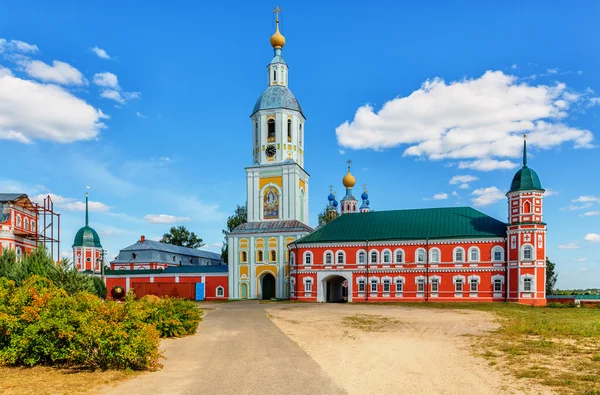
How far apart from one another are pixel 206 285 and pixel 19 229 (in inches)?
705

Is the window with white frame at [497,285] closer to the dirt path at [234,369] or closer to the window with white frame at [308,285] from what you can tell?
the window with white frame at [308,285]

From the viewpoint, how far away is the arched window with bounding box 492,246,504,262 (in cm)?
4281

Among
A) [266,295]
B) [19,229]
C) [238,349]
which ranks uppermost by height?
[19,229]

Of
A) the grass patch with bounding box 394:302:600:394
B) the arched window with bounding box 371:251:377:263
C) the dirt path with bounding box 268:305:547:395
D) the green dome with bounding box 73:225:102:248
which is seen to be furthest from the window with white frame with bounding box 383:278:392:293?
the green dome with bounding box 73:225:102:248

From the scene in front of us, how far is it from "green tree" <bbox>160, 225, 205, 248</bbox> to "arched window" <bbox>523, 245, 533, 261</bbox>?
55110 millimetres

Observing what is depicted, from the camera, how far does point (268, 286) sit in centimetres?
5188

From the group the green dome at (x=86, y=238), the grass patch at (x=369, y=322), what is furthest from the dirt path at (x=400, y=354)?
the green dome at (x=86, y=238)

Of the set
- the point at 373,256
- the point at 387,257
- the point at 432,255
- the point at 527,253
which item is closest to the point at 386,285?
the point at 387,257

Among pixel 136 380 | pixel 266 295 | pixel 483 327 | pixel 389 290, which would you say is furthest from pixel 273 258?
pixel 136 380

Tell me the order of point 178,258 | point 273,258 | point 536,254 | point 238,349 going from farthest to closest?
point 178,258 → point 273,258 → point 536,254 → point 238,349

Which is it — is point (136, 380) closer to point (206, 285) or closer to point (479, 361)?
point (479, 361)

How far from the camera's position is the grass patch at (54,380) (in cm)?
1101

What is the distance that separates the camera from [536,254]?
41000mm

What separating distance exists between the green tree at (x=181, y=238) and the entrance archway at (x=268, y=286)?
113ft
